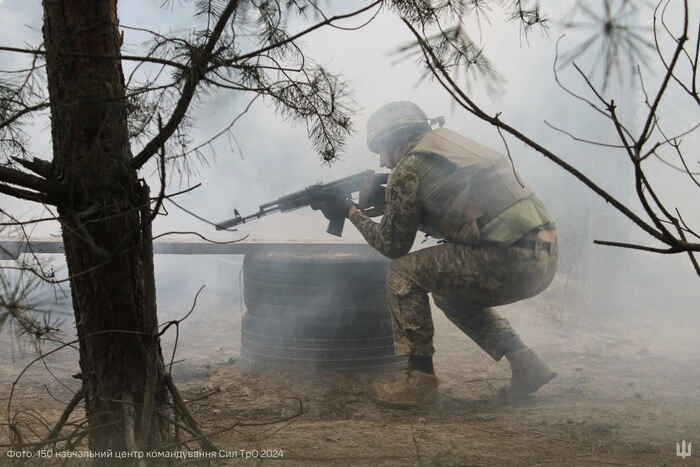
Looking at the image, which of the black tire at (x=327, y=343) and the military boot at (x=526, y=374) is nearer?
the military boot at (x=526, y=374)

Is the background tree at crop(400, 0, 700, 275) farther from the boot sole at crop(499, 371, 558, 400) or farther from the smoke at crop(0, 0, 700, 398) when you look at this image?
the smoke at crop(0, 0, 700, 398)

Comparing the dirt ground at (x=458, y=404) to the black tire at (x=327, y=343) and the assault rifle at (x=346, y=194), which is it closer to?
the black tire at (x=327, y=343)

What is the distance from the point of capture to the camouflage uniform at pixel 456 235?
143 inches

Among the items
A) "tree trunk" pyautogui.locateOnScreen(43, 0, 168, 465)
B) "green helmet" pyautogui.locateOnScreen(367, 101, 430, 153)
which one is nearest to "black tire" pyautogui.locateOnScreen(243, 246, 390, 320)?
"green helmet" pyautogui.locateOnScreen(367, 101, 430, 153)

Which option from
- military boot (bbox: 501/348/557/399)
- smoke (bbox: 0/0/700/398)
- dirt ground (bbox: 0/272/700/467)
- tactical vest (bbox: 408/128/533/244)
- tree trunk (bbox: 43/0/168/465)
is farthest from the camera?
smoke (bbox: 0/0/700/398)

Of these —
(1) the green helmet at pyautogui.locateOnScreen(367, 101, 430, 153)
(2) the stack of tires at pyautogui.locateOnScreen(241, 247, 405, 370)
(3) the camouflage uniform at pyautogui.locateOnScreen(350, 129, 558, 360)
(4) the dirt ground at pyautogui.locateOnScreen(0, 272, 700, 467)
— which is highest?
(1) the green helmet at pyautogui.locateOnScreen(367, 101, 430, 153)

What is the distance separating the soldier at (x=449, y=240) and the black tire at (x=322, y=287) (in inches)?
17.1

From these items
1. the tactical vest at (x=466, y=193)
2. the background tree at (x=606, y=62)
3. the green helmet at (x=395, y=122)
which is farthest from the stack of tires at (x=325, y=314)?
the background tree at (x=606, y=62)

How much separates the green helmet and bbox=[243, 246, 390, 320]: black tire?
0.88 metres

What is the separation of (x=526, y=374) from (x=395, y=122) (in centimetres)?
174

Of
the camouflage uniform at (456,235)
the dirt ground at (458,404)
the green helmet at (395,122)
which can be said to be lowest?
the dirt ground at (458,404)

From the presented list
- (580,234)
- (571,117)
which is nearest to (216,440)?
(580,234)

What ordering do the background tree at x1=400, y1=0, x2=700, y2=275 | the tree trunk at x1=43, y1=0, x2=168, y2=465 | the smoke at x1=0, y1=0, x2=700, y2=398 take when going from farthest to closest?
1. the smoke at x1=0, y1=0, x2=700, y2=398
2. the tree trunk at x1=43, y1=0, x2=168, y2=465
3. the background tree at x1=400, y1=0, x2=700, y2=275

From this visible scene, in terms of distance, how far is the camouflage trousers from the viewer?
3.66 m
